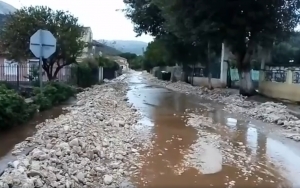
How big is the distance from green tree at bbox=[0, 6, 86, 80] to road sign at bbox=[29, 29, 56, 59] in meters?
8.67

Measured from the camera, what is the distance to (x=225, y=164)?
24.4 ft

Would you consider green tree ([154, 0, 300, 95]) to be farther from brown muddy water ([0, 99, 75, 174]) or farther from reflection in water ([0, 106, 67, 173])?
reflection in water ([0, 106, 67, 173])

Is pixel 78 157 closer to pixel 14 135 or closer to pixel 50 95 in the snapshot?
pixel 14 135

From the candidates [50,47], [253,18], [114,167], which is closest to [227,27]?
[253,18]

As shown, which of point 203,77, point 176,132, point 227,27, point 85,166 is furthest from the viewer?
point 203,77

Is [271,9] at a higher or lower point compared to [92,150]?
higher

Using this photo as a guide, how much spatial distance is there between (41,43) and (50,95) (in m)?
3.64

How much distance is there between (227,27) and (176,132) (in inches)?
434

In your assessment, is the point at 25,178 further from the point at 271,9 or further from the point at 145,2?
the point at 145,2

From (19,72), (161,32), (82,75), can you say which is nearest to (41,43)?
(19,72)

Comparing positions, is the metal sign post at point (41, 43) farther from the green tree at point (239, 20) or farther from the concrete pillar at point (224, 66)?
the concrete pillar at point (224, 66)

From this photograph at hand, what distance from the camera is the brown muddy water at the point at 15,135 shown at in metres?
6.95

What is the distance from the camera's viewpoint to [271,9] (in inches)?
746

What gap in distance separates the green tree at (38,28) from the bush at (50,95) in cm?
347
